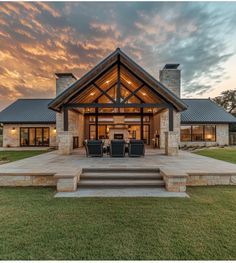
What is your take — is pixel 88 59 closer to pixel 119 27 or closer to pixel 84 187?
pixel 119 27

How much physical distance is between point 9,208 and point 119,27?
13.8 meters

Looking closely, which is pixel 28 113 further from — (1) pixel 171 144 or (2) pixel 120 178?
(2) pixel 120 178

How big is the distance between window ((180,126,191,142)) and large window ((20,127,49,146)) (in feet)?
45.8

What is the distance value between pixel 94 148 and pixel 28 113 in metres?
12.5

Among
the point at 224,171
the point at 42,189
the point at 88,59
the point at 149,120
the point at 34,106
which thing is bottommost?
the point at 42,189

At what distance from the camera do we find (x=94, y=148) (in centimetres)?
780

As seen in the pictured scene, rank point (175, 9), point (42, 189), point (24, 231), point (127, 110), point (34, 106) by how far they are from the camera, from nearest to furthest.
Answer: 1. point (24, 231)
2. point (42, 189)
3. point (175, 9)
4. point (127, 110)
5. point (34, 106)

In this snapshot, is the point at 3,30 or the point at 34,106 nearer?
the point at 3,30

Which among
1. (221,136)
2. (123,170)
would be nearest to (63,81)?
(123,170)

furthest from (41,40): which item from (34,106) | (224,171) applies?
(224,171)

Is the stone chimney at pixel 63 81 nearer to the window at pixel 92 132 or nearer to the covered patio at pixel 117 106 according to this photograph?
the covered patio at pixel 117 106

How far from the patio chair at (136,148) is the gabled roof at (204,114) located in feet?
31.4

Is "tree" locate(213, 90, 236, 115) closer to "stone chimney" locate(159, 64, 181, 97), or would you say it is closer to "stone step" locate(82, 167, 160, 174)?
"stone chimney" locate(159, 64, 181, 97)

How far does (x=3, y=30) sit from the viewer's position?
11969 millimetres
